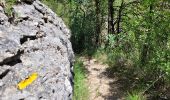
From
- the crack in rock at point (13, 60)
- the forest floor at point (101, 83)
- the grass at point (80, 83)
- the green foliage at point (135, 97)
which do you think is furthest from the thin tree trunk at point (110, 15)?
the crack in rock at point (13, 60)

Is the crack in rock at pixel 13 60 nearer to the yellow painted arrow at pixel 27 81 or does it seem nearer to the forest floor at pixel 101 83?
the yellow painted arrow at pixel 27 81

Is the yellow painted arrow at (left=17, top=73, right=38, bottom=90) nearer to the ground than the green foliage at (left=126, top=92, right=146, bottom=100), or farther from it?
farther from it

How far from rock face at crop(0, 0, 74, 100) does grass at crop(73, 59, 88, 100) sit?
1.78 m

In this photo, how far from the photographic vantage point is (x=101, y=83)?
9.55 meters

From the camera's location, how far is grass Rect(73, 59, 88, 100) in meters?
8.09

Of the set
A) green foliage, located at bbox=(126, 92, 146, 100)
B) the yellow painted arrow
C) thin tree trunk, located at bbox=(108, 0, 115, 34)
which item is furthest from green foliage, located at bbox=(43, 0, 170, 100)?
the yellow painted arrow

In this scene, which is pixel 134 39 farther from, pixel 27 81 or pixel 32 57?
pixel 27 81

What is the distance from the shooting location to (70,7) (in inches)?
509

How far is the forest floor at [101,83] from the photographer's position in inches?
347

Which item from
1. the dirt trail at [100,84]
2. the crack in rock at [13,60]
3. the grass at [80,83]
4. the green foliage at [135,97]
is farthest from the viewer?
the dirt trail at [100,84]

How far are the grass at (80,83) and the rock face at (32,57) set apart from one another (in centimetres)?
178

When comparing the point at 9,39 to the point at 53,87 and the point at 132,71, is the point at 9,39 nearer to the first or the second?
the point at 53,87

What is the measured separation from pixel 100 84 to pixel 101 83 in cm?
8

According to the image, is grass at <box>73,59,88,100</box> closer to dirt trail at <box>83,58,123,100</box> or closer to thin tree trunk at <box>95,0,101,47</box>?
dirt trail at <box>83,58,123,100</box>
